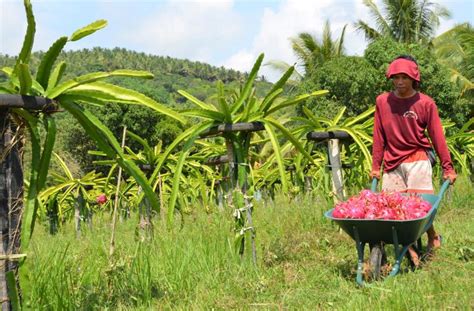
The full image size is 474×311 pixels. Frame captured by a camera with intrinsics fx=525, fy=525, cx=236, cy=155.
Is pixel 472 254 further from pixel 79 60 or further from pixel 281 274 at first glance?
pixel 79 60

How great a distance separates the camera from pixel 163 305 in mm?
3281

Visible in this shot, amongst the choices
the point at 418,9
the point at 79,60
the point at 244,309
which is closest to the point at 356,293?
the point at 244,309

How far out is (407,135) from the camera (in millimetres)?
4336

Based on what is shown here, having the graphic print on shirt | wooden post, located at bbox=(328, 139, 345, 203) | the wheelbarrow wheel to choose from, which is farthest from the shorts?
wooden post, located at bbox=(328, 139, 345, 203)

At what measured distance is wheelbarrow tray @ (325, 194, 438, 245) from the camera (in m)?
3.37

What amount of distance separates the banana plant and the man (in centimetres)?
227

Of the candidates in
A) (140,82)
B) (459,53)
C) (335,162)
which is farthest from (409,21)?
(140,82)

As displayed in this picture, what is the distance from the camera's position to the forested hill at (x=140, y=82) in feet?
81.3

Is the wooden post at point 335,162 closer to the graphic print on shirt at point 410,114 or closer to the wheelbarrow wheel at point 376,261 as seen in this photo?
the graphic print on shirt at point 410,114

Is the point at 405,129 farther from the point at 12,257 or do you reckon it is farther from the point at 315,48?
the point at 315,48

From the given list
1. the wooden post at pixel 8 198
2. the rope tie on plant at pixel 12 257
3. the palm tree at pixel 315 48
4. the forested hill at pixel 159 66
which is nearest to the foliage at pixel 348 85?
the palm tree at pixel 315 48

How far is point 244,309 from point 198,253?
3.44ft

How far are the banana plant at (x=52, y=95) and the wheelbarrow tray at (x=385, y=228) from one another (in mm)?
1435

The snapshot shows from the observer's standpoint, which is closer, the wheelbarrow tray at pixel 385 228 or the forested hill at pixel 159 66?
the wheelbarrow tray at pixel 385 228
